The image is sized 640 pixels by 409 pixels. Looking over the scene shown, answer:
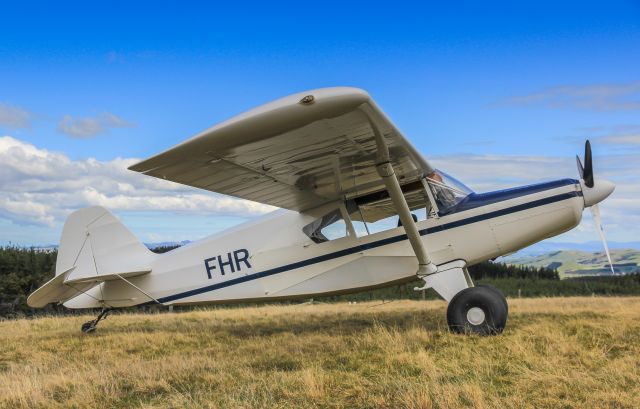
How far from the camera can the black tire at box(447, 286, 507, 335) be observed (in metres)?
6.83

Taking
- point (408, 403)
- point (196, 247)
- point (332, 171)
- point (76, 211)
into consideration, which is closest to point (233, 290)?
point (196, 247)

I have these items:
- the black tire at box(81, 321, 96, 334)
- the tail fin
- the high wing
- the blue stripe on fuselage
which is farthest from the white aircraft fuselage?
the high wing

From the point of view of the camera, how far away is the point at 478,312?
22.8ft

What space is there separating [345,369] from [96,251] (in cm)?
686

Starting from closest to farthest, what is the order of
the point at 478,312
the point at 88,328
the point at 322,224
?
1. the point at 478,312
2. the point at 322,224
3. the point at 88,328

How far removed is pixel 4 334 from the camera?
1041 cm

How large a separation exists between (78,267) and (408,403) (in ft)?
27.1

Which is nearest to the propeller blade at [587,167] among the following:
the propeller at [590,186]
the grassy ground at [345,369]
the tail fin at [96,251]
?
the propeller at [590,186]

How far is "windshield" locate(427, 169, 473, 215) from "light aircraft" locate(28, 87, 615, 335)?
0.06ft

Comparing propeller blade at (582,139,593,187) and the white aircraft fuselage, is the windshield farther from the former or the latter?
propeller blade at (582,139,593,187)

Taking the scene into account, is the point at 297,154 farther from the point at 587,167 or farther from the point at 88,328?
the point at 88,328

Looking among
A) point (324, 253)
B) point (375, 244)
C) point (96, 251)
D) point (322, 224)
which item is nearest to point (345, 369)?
point (375, 244)

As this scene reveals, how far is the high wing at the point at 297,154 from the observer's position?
187 inches

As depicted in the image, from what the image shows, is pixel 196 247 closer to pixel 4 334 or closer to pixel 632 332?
pixel 4 334
